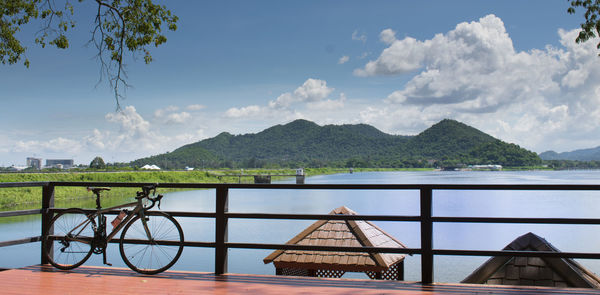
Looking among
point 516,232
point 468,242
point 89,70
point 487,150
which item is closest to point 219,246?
point 468,242

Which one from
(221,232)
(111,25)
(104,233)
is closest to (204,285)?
(221,232)

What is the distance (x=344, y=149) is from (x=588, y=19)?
12688 centimetres

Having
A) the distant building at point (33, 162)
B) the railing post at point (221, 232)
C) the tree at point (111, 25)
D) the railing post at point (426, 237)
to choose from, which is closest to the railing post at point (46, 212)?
the railing post at point (221, 232)

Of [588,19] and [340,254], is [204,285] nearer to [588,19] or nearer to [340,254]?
[340,254]

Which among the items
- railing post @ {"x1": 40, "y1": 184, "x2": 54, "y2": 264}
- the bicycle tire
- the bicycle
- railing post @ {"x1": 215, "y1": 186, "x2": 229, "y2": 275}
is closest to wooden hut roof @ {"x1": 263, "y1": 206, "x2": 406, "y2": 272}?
railing post @ {"x1": 215, "y1": 186, "x2": 229, "y2": 275}

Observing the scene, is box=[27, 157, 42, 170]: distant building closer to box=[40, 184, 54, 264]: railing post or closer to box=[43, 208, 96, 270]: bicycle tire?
box=[40, 184, 54, 264]: railing post

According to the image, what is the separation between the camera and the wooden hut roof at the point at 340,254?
19.3ft

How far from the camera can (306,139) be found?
13238 centimetres

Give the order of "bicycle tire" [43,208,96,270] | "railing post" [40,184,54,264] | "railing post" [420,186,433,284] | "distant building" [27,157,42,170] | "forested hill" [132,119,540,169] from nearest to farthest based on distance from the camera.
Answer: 1. "railing post" [420,186,433,284]
2. "bicycle tire" [43,208,96,270]
3. "railing post" [40,184,54,264]
4. "forested hill" [132,119,540,169]
5. "distant building" [27,157,42,170]

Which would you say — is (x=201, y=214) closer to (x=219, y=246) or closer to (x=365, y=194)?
(x=219, y=246)

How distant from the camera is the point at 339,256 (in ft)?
19.9

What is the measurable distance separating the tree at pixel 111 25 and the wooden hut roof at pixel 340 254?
151 inches

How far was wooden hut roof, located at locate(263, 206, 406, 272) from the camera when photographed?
19.3 ft

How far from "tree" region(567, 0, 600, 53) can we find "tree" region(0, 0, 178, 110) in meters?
6.39
